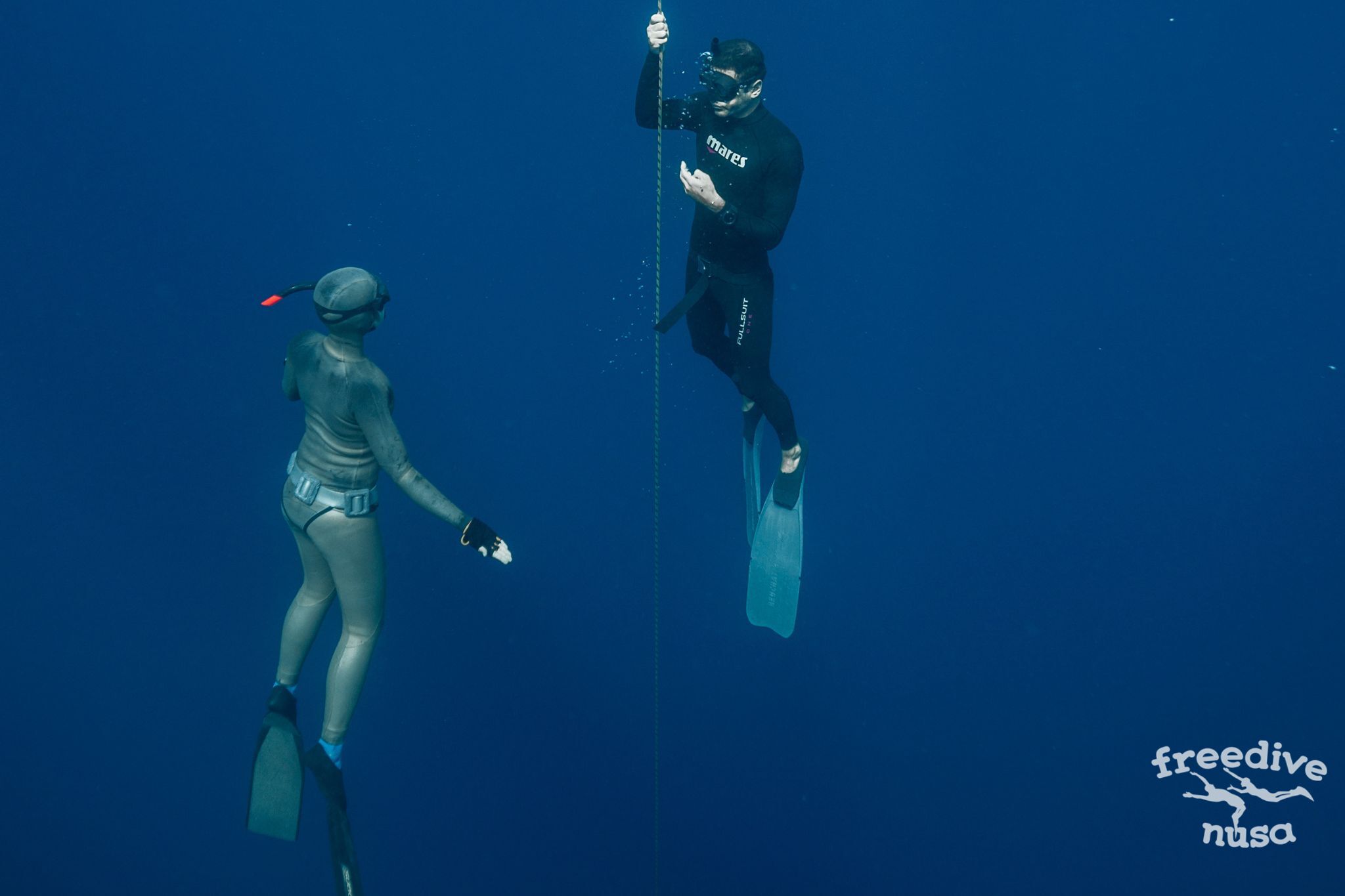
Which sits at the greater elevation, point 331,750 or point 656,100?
point 656,100

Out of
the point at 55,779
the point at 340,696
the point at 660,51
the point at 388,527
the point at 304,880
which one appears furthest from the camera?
the point at 304,880

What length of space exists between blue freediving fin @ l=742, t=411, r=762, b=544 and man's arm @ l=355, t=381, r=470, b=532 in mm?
1155

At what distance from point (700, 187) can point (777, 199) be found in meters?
0.34

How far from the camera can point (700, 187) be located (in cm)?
302

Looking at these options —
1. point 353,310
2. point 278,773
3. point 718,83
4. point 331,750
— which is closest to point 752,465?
point 718,83

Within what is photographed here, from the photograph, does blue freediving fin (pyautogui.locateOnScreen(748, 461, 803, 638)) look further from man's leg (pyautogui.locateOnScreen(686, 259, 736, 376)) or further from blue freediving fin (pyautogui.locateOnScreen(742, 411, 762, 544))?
man's leg (pyautogui.locateOnScreen(686, 259, 736, 376))

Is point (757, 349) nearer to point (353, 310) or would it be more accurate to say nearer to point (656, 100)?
point (656, 100)

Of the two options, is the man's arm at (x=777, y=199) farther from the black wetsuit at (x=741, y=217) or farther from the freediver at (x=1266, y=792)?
the freediver at (x=1266, y=792)

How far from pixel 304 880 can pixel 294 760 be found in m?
2.16

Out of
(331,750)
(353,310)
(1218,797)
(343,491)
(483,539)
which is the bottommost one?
(1218,797)

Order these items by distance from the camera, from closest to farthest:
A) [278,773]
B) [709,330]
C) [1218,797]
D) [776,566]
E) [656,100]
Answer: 1. [656,100]
2. [709,330]
3. [278,773]
4. [776,566]
5. [1218,797]

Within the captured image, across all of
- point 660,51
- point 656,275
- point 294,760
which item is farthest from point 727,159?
point 294,760

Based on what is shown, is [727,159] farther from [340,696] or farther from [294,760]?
[294,760]

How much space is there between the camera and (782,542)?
13.3 ft
